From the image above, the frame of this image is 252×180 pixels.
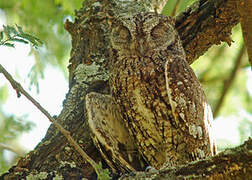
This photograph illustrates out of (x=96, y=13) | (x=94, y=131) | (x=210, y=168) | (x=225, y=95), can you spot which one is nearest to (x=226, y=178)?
(x=210, y=168)

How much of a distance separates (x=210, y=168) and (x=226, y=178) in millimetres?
85

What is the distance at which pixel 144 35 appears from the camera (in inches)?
127

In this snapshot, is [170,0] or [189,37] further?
[170,0]

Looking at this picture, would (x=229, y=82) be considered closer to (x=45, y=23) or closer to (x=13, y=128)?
(x=45, y=23)

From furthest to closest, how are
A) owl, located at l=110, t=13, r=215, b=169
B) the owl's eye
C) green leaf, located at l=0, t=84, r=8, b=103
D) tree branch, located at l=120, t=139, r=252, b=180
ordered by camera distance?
green leaf, located at l=0, t=84, r=8, b=103 → the owl's eye → owl, located at l=110, t=13, r=215, b=169 → tree branch, located at l=120, t=139, r=252, b=180

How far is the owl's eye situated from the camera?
3.29 metres

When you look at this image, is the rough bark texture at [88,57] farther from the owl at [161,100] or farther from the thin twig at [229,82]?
the thin twig at [229,82]

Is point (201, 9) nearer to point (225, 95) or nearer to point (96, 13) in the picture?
point (96, 13)

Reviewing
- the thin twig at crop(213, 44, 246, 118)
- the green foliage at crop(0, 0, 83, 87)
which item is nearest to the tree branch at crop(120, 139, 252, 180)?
the green foliage at crop(0, 0, 83, 87)

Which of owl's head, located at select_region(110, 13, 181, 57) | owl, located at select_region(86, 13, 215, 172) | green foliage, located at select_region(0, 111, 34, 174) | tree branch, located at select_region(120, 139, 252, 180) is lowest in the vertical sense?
tree branch, located at select_region(120, 139, 252, 180)

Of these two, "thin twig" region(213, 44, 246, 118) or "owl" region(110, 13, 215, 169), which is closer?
"owl" region(110, 13, 215, 169)

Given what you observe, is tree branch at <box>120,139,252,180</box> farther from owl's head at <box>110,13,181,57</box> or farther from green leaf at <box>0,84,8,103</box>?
green leaf at <box>0,84,8,103</box>

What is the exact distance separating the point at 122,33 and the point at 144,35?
8.3 inches

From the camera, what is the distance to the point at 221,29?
332 cm
